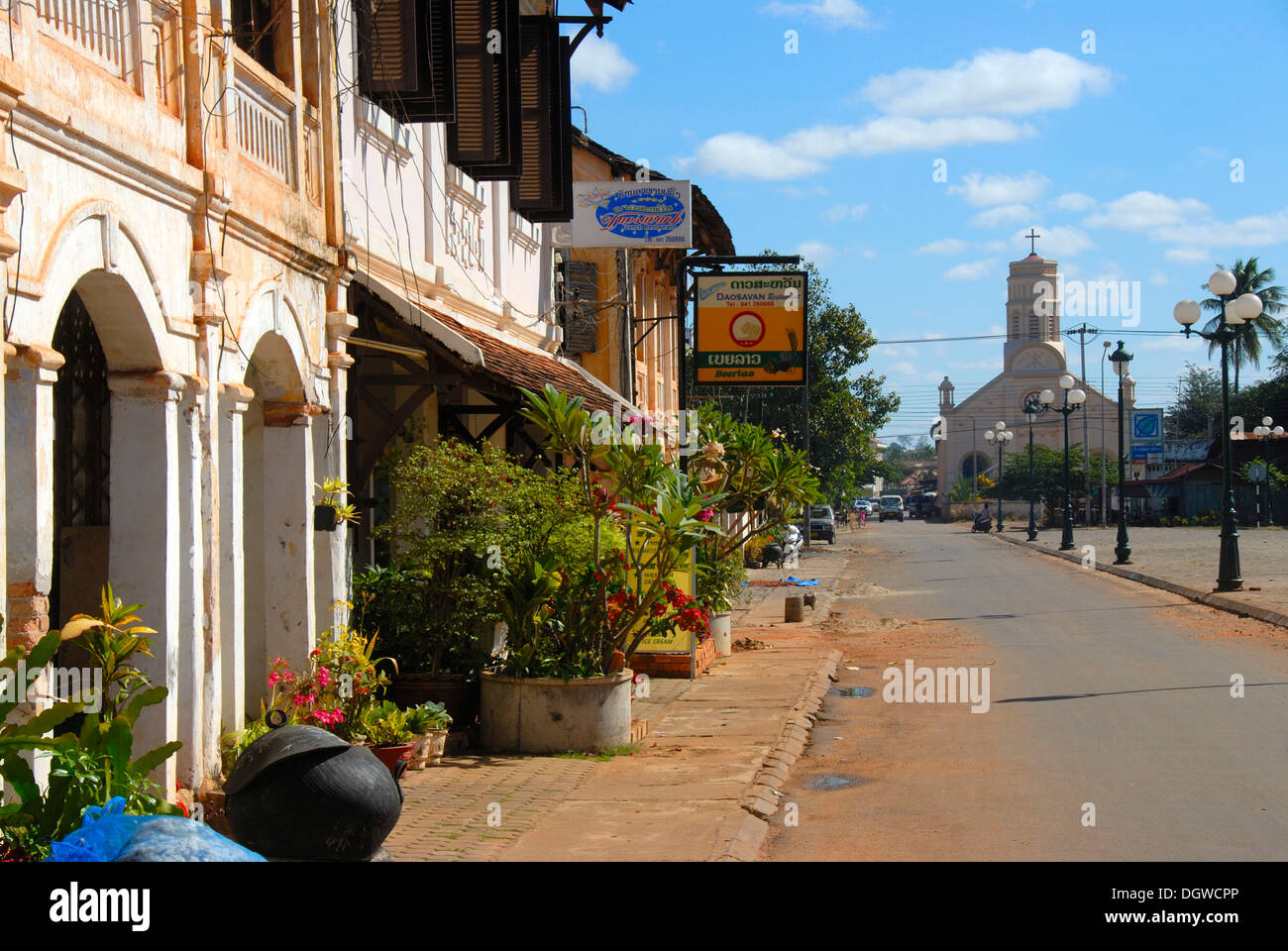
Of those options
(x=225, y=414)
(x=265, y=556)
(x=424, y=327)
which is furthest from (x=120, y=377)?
(x=424, y=327)

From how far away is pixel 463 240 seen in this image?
14.9m

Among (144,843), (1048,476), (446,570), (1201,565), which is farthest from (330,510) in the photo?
(1048,476)

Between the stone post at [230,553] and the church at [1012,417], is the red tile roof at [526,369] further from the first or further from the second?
the church at [1012,417]

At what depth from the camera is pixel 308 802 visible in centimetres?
577

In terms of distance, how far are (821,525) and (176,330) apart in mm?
52556

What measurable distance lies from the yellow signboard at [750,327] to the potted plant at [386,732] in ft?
42.8

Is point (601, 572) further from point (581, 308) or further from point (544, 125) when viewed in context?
point (581, 308)

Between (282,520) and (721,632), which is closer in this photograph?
(282,520)

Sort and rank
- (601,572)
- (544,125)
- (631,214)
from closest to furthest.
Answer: (601,572) < (544,125) < (631,214)

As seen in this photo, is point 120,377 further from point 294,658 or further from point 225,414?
point 294,658

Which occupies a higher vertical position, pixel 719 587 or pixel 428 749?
pixel 719 587

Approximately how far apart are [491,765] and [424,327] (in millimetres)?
3912

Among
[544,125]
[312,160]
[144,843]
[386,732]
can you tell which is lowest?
[386,732]

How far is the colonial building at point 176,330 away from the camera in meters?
5.97
